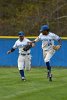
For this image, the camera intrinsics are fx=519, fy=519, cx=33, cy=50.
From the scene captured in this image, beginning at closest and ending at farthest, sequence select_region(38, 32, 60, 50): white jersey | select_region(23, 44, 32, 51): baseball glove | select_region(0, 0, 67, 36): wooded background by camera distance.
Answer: select_region(38, 32, 60, 50): white jersey, select_region(23, 44, 32, 51): baseball glove, select_region(0, 0, 67, 36): wooded background

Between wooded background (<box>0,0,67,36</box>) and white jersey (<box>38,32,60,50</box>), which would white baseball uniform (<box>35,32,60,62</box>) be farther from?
wooded background (<box>0,0,67,36</box>)

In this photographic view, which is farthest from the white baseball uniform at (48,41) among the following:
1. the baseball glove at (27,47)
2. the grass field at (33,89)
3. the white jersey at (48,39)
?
the grass field at (33,89)

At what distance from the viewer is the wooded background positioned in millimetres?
40206

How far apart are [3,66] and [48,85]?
37.4 feet

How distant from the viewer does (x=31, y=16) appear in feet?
141

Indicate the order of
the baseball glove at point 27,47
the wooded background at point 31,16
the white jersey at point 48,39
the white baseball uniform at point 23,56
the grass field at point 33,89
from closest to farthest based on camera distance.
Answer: the grass field at point 33,89
the white jersey at point 48,39
the baseball glove at point 27,47
the white baseball uniform at point 23,56
the wooded background at point 31,16

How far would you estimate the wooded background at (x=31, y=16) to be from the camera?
40206 mm

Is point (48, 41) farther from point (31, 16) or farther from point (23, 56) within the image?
point (31, 16)

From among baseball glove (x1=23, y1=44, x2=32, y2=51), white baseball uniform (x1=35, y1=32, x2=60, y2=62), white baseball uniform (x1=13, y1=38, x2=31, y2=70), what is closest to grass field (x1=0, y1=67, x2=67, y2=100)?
white baseball uniform (x1=13, y1=38, x2=31, y2=70)

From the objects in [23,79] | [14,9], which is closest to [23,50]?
[23,79]

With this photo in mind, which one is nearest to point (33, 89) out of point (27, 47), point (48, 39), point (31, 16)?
point (48, 39)

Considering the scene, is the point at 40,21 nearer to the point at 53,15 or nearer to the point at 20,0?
the point at 53,15

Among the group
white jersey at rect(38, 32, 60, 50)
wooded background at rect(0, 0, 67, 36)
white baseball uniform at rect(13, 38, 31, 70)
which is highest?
white jersey at rect(38, 32, 60, 50)

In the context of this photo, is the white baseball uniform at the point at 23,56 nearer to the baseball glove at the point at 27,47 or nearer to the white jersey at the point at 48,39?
the baseball glove at the point at 27,47
